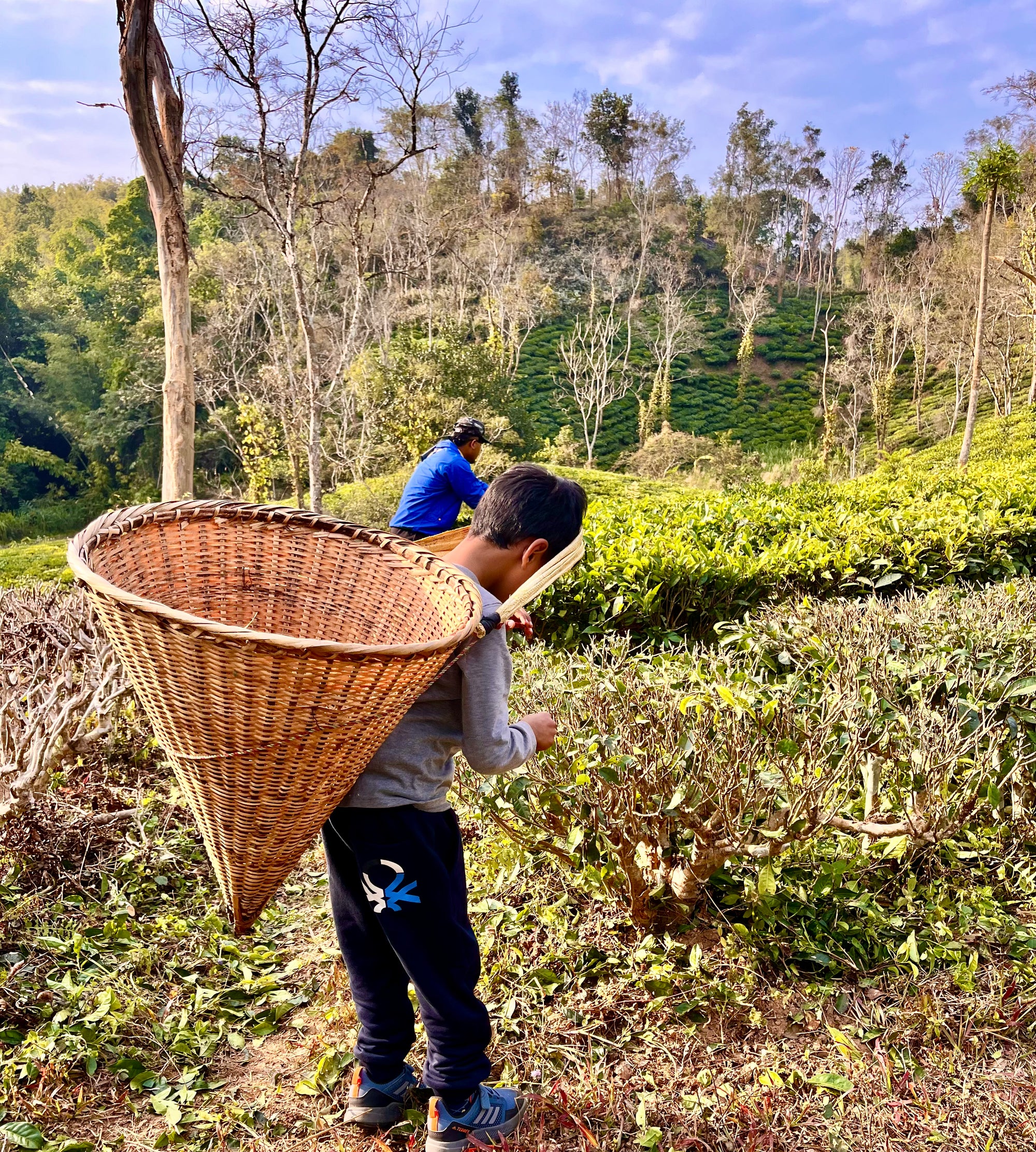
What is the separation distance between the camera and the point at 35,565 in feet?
35.6

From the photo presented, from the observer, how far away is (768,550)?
15.2 ft

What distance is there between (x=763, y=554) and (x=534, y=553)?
3.38m

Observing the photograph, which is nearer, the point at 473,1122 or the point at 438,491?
the point at 473,1122

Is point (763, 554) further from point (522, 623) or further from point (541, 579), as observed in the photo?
point (541, 579)

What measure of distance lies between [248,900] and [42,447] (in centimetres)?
2885

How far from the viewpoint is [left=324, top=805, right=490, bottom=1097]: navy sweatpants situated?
1.46 meters

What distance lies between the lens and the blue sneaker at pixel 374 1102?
1708 mm

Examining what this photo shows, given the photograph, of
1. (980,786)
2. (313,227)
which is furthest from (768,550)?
(313,227)

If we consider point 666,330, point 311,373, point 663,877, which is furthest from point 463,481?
point 666,330

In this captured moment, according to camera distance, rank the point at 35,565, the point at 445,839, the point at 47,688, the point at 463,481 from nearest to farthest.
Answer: the point at 445,839
the point at 47,688
the point at 463,481
the point at 35,565

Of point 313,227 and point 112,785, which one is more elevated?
point 313,227

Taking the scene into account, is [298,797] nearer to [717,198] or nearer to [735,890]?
[735,890]

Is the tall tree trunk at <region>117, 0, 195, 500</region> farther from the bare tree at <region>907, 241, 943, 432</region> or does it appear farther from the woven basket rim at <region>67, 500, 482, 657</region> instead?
the bare tree at <region>907, 241, 943, 432</region>

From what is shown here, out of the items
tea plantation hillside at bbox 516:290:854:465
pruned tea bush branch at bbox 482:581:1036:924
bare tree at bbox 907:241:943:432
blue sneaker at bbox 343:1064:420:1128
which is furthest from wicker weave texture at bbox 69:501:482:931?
bare tree at bbox 907:241:943:432
